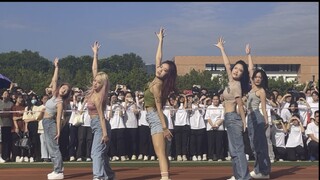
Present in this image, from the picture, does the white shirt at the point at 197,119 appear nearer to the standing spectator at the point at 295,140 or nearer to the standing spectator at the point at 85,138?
the standing spectator at the point at 295,140

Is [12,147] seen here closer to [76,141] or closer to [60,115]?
[76,141]

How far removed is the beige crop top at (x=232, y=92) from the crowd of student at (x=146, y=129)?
668 centimetres

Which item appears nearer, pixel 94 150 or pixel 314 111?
pixel 94 150

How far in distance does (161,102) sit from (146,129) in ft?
24.9

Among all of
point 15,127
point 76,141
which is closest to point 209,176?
point 76,141

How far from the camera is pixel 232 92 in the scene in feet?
33.1

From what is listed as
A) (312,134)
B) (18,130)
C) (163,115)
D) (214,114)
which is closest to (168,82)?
(163,115)

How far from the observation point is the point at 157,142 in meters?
10.1

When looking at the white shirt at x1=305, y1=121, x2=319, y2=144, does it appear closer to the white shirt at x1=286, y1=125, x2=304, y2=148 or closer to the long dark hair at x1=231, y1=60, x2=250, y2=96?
the white shirt at x1=286, y1=125, x2=304, y2=148

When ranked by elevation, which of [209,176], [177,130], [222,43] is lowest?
[209,176]

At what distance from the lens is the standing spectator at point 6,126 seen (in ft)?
55.7

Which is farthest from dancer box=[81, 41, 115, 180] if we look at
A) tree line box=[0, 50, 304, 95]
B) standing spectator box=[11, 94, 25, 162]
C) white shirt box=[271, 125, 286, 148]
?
tree line box=[0, 50, 304, 95]

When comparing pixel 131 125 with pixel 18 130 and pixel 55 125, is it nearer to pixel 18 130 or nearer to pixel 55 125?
pixel 18 130

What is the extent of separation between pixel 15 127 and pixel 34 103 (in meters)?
0.94
